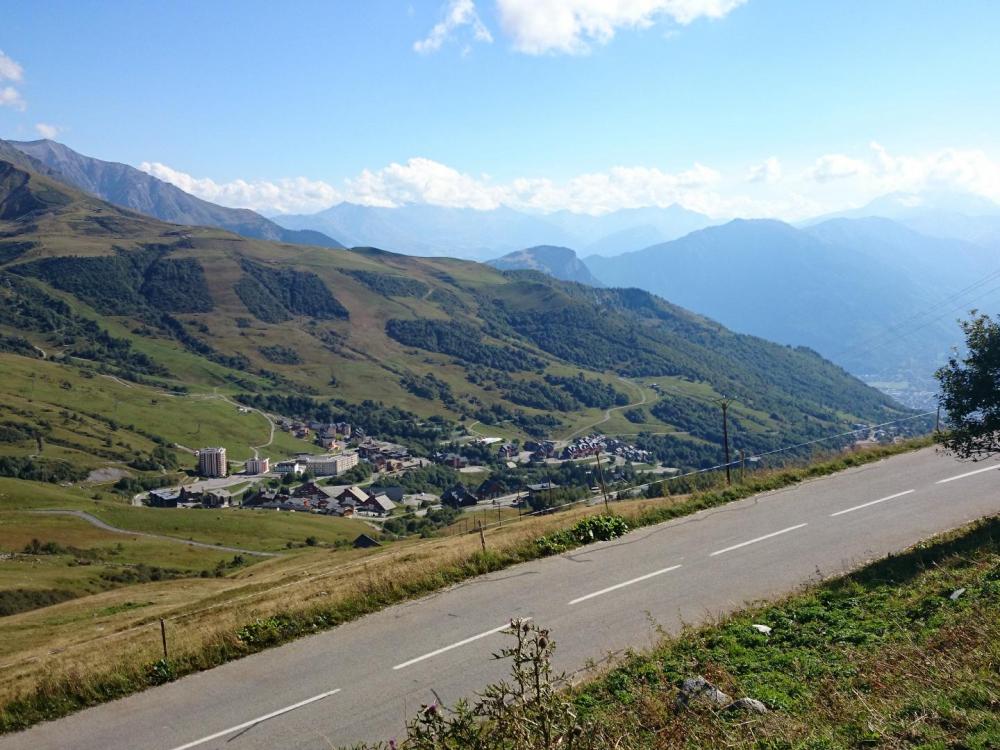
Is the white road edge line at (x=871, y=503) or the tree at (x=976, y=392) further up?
the tree at (x=976, y=392)

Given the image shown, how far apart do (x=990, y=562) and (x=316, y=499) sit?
6039 inches

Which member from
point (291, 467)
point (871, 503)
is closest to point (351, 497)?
point (291, 467)

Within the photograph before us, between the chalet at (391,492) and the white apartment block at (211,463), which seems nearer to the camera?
the chalet at (391,492)

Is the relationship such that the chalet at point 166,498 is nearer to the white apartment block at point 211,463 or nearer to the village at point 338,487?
the village at point 338,487

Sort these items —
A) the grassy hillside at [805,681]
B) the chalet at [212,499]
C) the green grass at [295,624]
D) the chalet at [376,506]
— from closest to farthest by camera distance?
the grassy hillside at [805,681] → the green grass at [295,624] → the chalet at [212,499] → the chalet at [376,506]

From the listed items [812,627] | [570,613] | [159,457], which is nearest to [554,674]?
[570,613]

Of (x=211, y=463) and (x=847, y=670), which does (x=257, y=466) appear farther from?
(x=847, y=670)

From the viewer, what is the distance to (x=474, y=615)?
578 inches

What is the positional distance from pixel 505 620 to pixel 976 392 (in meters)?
14.2

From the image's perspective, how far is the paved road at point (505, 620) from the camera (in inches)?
437

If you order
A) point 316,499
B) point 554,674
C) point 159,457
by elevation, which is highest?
point 554,674

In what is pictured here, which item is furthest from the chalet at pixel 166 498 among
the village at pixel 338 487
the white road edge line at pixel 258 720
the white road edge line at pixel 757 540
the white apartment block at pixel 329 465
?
the white road edge line at pixel 258 720

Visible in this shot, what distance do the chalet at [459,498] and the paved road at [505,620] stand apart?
137m

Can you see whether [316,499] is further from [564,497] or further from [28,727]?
[28,727]
